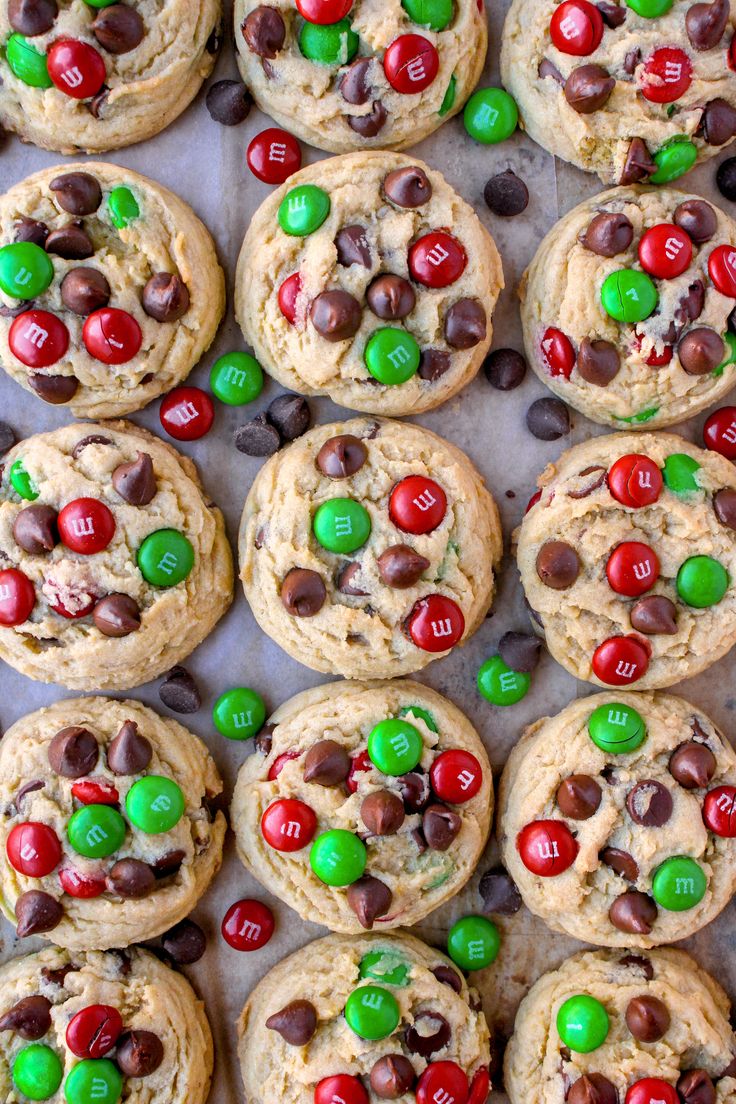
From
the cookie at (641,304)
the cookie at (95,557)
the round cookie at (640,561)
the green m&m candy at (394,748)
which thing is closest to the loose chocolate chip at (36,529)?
the cookie at (95,557)

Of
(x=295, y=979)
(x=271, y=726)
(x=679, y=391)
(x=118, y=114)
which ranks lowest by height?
(x=295, y=979)

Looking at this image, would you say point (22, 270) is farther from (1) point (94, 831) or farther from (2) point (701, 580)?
(2) point (701, 580)

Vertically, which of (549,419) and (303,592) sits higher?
(549,419)

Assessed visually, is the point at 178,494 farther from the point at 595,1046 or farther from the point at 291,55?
the point at 595,1046

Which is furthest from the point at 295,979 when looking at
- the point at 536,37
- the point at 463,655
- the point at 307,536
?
the point at 536,37

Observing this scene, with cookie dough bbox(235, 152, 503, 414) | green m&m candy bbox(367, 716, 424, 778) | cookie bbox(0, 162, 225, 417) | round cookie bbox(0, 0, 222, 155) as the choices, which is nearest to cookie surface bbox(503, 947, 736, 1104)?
green m&m candy bbox(367, 716, 424, 778)

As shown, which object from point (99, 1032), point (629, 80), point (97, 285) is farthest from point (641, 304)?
point (99, 1032)
